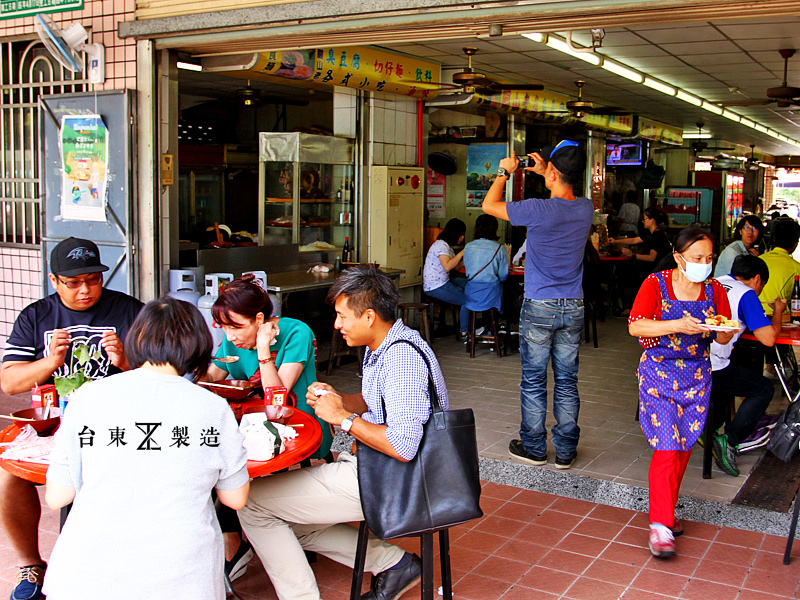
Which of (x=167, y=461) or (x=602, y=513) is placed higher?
(x=167, y=461)

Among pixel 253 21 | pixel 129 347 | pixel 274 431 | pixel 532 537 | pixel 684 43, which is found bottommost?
pixel 532 537

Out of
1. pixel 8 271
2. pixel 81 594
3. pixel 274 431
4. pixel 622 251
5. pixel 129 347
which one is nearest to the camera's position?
pixel 81 594

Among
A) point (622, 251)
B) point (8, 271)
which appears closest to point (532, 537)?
point (8, 271)

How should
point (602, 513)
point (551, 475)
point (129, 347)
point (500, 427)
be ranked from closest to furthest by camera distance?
1. point (129, 347)
2. point (602, 513)
3. point (551, 475)
4. point (500, 427)

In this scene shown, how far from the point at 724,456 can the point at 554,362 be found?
1198 millimetres

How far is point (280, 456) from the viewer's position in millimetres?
2793

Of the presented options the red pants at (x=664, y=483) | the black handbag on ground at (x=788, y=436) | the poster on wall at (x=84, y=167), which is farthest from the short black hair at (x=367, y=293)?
the poster on wall at (x=84, y=167)

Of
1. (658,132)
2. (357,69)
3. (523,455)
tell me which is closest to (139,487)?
(523,455)

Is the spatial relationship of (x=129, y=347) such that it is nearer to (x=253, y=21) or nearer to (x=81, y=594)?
(x=81, y=594)

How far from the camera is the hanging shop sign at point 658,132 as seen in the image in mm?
15430

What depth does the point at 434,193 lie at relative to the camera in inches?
490

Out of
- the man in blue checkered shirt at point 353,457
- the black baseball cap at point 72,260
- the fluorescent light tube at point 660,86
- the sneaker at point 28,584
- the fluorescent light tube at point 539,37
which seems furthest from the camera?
the fluorescent light tube at point 660,86

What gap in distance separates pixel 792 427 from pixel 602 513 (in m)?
1.11

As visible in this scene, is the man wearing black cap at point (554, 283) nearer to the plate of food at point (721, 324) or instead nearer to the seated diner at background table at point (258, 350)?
the plate of food at point (721, 324)
